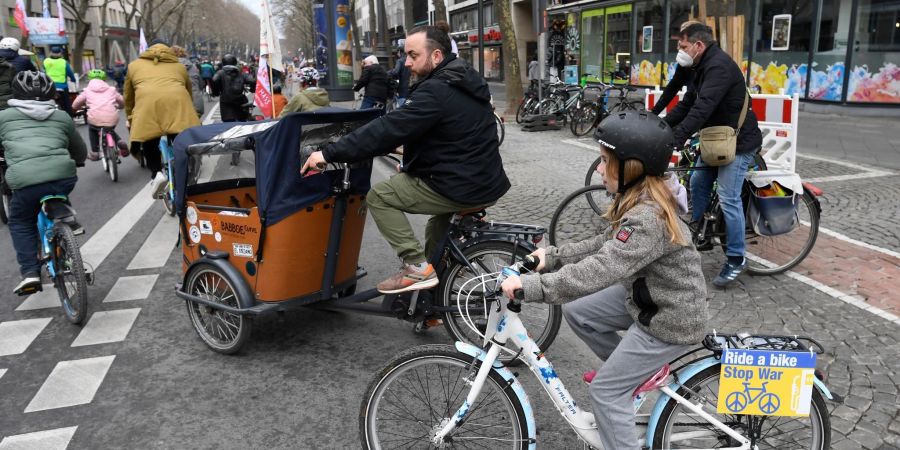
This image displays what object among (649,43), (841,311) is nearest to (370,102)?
(841,311)

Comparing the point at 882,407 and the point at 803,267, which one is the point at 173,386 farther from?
the point at 803,267

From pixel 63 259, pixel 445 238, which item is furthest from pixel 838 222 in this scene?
pixel 63 259

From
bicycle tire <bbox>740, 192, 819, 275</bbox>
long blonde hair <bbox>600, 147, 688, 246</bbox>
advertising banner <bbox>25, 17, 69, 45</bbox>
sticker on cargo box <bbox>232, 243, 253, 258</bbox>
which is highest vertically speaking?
advertising banner <bbox>25, 17, 69, 45</bbox>

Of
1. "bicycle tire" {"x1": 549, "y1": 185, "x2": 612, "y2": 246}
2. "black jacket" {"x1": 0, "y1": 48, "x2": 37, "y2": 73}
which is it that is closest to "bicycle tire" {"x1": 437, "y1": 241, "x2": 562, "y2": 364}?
"bicycle tire" {"x1": 549, "y1": 185, "x2": 612, "y2": 246}

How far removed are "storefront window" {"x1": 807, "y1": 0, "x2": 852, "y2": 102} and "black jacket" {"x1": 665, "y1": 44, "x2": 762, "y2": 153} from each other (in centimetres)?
1370

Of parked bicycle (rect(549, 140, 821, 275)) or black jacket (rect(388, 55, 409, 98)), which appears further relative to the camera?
black jacket (rect(388, 55, 409, 98))

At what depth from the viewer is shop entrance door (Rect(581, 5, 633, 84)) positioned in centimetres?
2434

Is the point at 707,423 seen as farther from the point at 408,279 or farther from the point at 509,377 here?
the point at 408,279

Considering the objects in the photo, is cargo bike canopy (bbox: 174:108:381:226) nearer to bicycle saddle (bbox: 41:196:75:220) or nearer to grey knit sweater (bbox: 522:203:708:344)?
bicycle saddle (bbox: 41:196:75:220)

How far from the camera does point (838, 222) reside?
6.44m

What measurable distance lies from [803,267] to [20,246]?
590 cm

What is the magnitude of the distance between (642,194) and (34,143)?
434 centimetres

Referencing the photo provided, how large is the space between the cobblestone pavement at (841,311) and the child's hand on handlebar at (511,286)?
3.82ft

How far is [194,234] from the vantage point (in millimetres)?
4145
